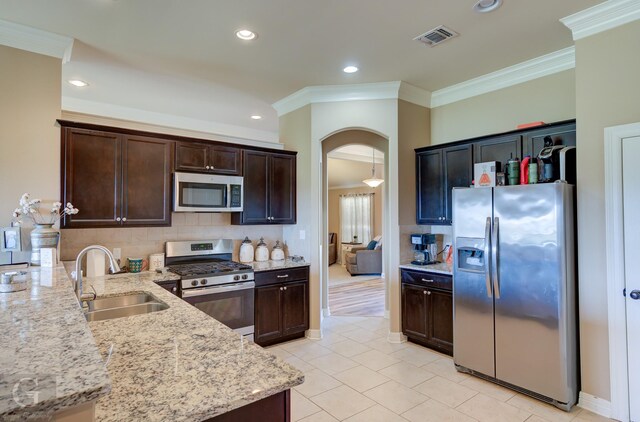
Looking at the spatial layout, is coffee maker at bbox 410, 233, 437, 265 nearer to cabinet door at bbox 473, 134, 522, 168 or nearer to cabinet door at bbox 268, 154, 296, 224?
cabinet door at bbox 473, 134, 522, 168

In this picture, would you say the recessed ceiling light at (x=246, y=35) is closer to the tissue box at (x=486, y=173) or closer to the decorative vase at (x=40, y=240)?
the decorative vase at (x=40, y=240)

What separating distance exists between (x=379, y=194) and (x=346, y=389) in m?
7.97

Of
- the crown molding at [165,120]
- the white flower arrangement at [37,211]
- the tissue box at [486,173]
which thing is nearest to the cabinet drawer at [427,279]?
the tissue box at [486,173]

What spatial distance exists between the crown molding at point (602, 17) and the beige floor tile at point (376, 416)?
10.9 ft

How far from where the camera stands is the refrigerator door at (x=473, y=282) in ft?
10.1

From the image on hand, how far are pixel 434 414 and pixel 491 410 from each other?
1.48 ft

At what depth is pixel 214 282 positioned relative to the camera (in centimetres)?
354

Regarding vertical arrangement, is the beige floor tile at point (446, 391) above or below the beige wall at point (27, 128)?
below

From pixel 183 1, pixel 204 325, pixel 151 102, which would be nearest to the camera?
pixel 204 325

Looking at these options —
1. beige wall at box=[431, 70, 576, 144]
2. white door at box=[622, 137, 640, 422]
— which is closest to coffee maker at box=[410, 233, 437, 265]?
beige wall at box=[431, 70, 576, 144]

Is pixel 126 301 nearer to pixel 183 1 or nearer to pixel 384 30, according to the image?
pixel 183 1

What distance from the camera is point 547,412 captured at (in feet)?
8.71

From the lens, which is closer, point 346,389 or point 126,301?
point 126,301

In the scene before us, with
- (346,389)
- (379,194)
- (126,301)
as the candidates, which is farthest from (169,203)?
(379,194)
